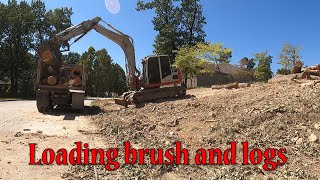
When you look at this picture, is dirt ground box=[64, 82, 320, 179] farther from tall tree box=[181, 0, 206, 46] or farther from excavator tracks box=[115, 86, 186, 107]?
tall tree box=[181, 0, 206, 46]

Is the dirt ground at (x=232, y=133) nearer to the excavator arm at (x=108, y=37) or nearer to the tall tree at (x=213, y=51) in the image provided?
the excavator arm at (x=108, y=37)

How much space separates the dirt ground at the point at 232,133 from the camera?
652cm

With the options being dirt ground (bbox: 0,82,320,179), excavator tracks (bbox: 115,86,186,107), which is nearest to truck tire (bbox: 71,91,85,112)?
excavator tracks (bbox: 115,86,186,107)

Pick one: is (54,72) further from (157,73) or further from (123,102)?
(157,73)

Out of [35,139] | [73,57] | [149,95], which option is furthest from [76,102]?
[73,57]

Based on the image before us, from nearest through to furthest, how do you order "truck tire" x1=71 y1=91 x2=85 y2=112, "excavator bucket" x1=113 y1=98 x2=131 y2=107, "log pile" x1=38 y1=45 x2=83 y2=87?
"truck tire" x1=71 y1=91 x2=85 y2=112
"log pile" x1=38 y1=45 x2=83 y2=87
"excavator bucket" x1=113 y1=98 x2=131 y2=107

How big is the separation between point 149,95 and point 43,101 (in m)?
5.59

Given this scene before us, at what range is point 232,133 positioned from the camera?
348 inches

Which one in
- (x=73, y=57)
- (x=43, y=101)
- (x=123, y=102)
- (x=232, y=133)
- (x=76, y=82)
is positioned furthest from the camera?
(x=73, y=57)

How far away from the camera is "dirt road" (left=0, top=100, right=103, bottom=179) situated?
657 cm

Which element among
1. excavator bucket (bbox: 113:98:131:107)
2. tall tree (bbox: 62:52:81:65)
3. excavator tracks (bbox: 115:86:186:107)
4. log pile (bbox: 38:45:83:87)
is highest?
tall tree (bbox: 62:52:81:65)

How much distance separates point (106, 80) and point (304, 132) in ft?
202

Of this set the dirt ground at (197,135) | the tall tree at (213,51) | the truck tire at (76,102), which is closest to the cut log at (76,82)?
the truck tire at (76,102)

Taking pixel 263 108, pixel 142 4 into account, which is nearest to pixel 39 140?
pixel 263 108
